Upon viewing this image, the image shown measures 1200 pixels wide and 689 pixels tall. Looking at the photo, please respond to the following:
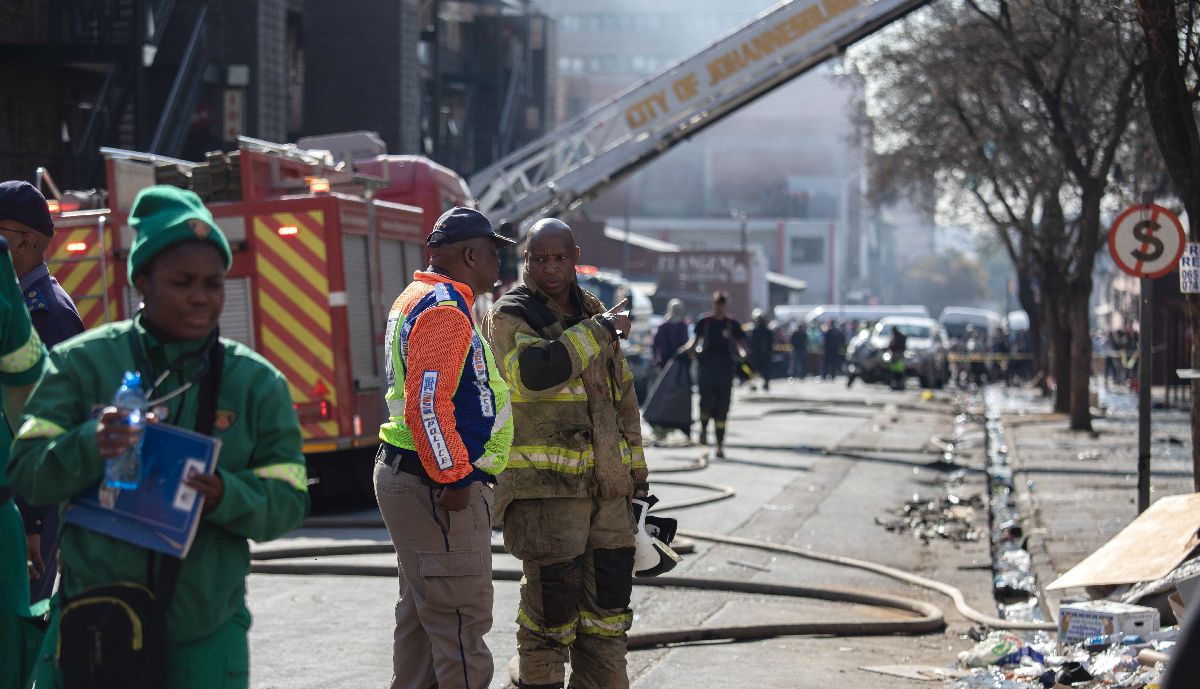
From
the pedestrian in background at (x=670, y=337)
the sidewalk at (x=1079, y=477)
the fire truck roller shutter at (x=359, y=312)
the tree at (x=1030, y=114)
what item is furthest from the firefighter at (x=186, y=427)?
the pedestrian in background at (x=670, y=337)

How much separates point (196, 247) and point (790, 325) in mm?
62313

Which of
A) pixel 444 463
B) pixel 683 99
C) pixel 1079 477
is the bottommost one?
pixel 1079 477

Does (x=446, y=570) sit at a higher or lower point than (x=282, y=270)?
lower

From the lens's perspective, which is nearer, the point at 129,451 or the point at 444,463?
the point at 129,451

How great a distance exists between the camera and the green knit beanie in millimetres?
3422

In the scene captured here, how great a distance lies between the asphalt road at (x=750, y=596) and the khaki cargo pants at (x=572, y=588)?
1.38 meters

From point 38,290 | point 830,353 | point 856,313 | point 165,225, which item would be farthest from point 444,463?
point 856,313

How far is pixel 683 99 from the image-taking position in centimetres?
2186

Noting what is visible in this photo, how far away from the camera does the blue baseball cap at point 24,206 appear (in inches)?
195

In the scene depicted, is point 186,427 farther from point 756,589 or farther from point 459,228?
point 756,589

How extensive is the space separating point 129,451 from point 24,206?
2023 millimetres

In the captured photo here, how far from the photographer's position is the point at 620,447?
18.4ft

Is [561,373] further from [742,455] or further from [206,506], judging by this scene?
[742,455]

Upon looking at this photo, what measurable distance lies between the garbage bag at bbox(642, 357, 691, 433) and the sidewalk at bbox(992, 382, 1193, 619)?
3535 mm
